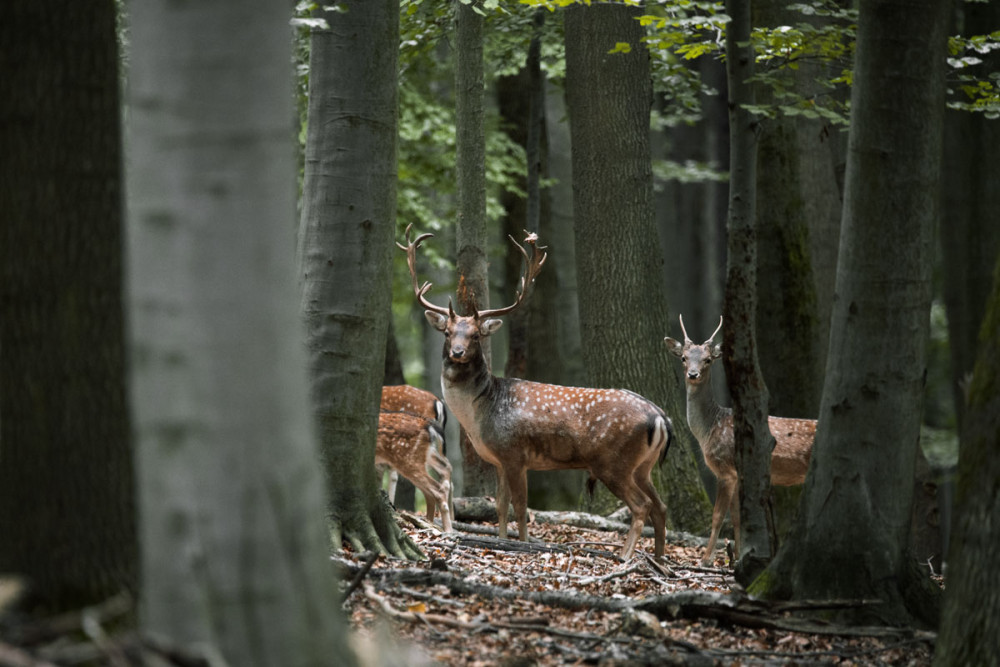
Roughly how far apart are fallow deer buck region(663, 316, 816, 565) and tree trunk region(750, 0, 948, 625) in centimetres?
437

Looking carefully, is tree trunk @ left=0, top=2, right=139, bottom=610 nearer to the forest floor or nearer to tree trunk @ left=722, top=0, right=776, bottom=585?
the forest floor

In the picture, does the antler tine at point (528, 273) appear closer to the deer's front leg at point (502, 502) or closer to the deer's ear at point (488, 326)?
the deer's ear at point (488, 326)

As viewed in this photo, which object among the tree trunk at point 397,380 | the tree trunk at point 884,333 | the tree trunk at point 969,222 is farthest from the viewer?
the tree trunk at point 397,380

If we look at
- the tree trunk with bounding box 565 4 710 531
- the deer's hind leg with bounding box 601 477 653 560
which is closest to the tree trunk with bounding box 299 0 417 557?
the deer's hind leg with bounding box 601 477 653 560

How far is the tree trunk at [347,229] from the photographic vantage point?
6.90m

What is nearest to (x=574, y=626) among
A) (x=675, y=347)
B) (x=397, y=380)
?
(x=675, y=347)

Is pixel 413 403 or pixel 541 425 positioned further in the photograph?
pixel 413 403

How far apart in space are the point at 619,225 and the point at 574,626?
644 cm

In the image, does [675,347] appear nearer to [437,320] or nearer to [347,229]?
[437,320]

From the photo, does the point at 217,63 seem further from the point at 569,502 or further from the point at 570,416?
the point at 569,502

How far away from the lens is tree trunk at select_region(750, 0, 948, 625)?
223 inches

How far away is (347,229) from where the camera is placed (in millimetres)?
6918

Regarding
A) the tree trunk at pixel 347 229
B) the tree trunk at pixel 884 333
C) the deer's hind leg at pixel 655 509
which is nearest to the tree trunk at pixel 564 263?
the deer's hind leg at pixel 655 509

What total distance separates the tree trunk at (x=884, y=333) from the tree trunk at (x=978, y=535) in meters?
1.08
